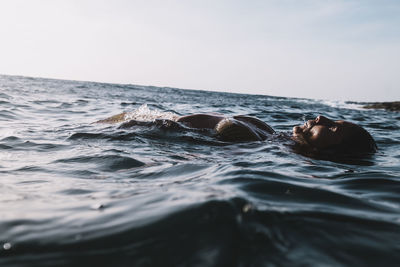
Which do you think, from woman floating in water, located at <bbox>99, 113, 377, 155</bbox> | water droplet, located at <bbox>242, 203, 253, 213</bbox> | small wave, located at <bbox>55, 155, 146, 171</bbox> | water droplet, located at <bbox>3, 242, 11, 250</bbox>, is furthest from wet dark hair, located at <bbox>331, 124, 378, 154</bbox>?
water droplet, located at <bbox>3, 242, 11, 250</bbox>

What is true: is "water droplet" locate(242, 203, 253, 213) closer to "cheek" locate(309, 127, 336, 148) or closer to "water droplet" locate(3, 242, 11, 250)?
"water droplet" locate(3, 242, 11, 250)

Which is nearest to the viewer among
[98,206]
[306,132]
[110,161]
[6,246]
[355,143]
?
[6,246]

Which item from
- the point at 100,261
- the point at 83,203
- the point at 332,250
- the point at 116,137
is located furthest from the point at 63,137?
the point at 332,250

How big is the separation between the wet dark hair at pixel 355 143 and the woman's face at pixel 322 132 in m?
0.06

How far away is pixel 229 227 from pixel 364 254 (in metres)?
0.57

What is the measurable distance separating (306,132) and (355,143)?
2.10 feet

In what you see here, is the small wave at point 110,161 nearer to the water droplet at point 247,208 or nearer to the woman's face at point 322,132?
the water droplet at point 247,208

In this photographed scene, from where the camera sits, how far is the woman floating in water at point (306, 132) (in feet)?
14.3

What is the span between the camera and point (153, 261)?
49.2 inches

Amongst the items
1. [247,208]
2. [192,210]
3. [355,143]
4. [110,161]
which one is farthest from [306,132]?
[192,210]

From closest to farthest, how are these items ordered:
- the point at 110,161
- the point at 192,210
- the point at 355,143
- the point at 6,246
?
1. the point at 6,246
2. the point at 192,210
3. the point at 110,161
4. the point at 355,143

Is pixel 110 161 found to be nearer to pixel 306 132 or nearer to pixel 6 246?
pixel 6 246

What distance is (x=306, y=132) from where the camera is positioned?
15.4 feet

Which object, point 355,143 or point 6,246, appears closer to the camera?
point 6,246
